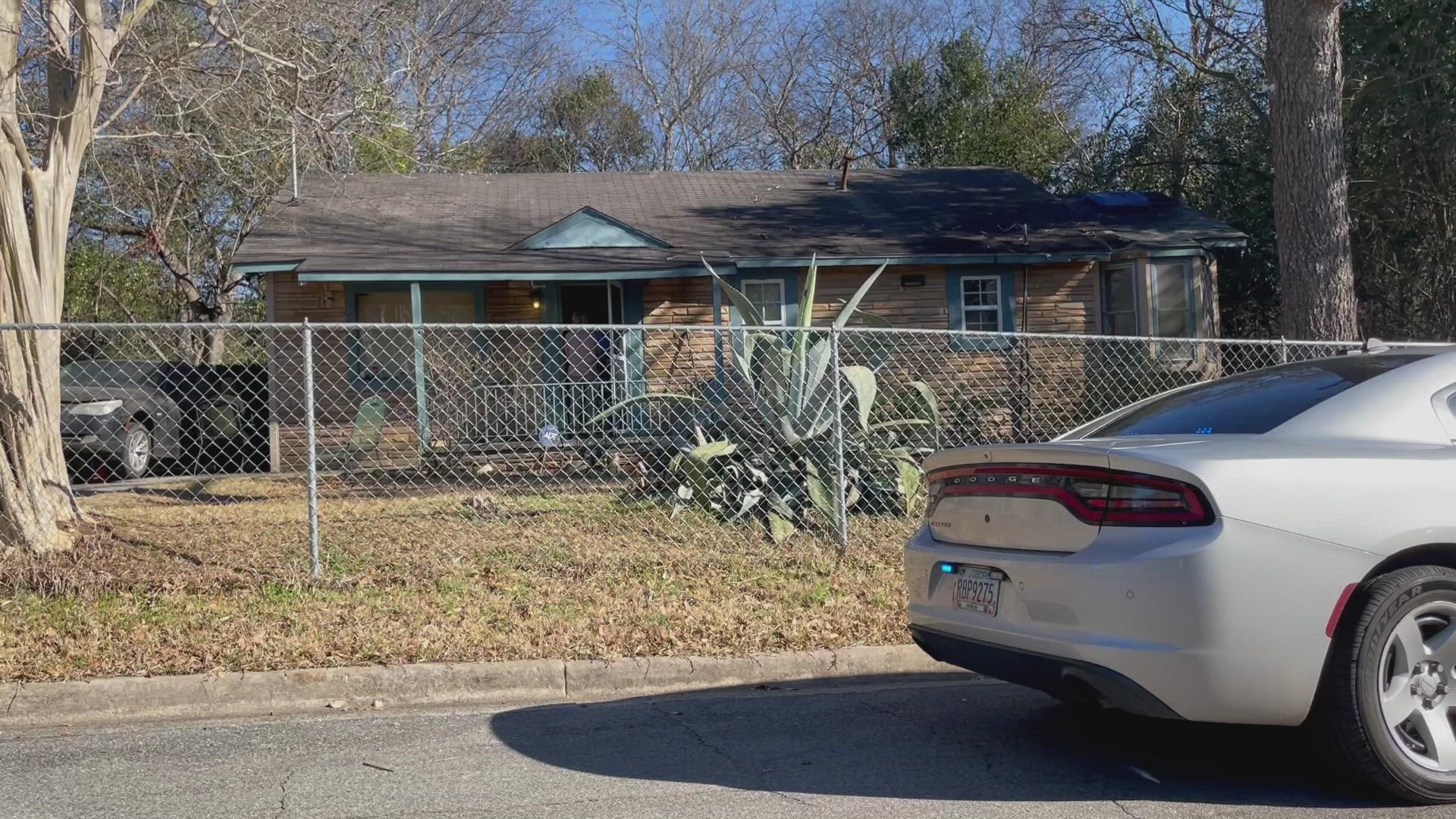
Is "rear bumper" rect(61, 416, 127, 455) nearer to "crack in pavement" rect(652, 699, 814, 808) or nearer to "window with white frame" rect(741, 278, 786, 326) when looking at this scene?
"window with white frame" rect(741, 278, 786, 326)

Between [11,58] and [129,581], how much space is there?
3475 millimetres

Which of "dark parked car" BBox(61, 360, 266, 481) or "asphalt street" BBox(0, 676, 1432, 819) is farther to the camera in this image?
"dark parked car" BBox(61, 360, 266, 481)

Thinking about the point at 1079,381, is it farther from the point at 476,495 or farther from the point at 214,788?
the point at 214,788

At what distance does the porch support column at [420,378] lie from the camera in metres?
9.97

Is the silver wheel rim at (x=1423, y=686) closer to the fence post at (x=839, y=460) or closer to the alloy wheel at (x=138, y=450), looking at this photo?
the fence post at (x=839, y=460)

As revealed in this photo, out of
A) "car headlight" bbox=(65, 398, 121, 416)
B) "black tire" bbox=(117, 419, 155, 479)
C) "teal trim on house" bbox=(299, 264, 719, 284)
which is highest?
"teal trim on house" bbox=(299, 264, 719, 284)

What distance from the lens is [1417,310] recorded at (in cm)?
1925

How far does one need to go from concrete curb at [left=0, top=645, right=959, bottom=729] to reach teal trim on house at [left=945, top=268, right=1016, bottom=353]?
33.6ft

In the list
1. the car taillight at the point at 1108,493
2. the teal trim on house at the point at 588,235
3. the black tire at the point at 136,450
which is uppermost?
the teal trim on house at the point at 588,235

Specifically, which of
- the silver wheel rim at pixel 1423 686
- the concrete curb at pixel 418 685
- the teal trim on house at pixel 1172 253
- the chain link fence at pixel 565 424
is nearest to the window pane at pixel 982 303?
the chain link fence at pixel 565 424

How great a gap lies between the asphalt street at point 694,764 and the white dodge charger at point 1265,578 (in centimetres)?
34

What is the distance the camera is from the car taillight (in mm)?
3740

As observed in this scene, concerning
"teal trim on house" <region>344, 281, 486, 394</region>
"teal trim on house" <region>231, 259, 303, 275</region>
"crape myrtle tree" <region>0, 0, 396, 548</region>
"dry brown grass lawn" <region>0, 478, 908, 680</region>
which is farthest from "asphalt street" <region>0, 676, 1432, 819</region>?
"teal trim on house" <region>344, 281, 486, 394</region>

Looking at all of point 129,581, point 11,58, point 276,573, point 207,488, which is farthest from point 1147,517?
point 207,488
